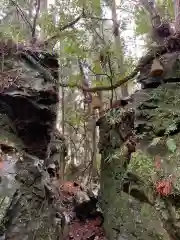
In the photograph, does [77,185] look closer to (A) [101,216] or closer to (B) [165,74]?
(A) [101,216]

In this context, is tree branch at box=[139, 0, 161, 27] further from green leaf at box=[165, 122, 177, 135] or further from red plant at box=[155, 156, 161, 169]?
red plant at box=[155, 156, 161, 169]

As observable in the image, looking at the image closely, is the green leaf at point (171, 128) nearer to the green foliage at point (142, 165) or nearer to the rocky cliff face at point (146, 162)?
the rocky cliff face at point (146, 162)

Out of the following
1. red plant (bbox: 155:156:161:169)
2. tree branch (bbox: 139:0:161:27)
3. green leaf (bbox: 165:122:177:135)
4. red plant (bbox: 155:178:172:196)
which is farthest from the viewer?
tree branch (bbox: 139:0:161:27)

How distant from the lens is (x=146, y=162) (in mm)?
6742

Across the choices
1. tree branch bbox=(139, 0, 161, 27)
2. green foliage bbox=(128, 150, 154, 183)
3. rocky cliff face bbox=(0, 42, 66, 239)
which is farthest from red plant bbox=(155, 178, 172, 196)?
tree branch bbox=(139, 0, 161, 27)

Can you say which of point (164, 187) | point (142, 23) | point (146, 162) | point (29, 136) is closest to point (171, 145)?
point (146, 162)

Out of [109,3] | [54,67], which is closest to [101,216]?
[54,67]

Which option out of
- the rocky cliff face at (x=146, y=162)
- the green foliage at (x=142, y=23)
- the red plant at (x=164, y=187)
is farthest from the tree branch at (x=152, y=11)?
the red plant at (x=164, y=187)

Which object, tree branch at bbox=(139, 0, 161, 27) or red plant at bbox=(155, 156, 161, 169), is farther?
tree branch at bbox=(139, 0, 161, 27)

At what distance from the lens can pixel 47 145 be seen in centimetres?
904

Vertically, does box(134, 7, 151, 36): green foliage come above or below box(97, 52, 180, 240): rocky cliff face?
above

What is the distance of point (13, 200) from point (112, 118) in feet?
13.7

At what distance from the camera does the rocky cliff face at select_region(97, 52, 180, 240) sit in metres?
6.17

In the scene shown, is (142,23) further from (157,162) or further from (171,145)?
(157,162)
